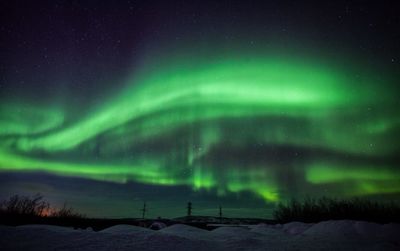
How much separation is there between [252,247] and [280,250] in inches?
20.4

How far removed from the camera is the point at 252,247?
5.66m

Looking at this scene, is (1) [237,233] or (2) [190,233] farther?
(2) [190,233]

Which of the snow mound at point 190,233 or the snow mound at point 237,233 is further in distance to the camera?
the snow mound at point 190,233

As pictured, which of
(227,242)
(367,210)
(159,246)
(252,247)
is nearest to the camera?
(159,246)

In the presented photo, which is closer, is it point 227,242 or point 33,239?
point 33,239

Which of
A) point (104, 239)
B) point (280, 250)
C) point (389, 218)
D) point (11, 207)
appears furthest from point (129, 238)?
point (389, 218)

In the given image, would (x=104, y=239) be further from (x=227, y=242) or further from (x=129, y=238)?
(x=227, y=242)

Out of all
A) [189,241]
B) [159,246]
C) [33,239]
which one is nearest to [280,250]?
[189,241]

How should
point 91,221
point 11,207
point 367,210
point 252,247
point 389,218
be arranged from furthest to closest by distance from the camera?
point 367,210 → point 389,218 → point 91,221 → point 11,207 → point 252,247

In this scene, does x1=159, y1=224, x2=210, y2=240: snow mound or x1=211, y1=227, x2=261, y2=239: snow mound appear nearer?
x1=211, y1=227, x2=261, y2=239: snow mound

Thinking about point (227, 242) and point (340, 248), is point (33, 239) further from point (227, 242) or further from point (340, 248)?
point (340, 248)

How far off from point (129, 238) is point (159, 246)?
2.43 feet

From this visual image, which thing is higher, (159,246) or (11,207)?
(11,207)

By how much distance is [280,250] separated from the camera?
215 inches
